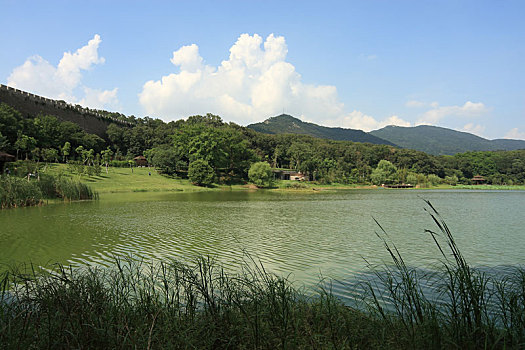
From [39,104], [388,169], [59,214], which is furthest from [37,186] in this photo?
[388,169]

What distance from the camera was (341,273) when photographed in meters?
7.16

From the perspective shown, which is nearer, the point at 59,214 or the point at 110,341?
the point at 110,341

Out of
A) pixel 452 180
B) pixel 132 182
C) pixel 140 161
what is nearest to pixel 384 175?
pixel 452 180

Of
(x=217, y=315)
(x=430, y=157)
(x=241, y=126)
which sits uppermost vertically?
(x=241, y=126)

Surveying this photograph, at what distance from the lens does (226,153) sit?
56281 millimetres

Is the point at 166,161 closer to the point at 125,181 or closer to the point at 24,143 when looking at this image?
the point at 125,181

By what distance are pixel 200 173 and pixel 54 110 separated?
25376mm

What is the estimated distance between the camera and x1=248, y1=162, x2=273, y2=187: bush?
52.6 m

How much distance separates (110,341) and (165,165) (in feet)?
161

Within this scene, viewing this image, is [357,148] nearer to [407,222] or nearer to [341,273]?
[407,222]

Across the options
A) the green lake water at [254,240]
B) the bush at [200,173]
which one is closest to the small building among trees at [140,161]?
the bush at [200,173]

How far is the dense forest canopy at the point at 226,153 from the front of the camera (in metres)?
42.1

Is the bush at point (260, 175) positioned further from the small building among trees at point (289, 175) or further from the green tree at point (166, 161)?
the small building among trees at point (289, 175)

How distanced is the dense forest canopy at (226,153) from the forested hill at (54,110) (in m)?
2.10
